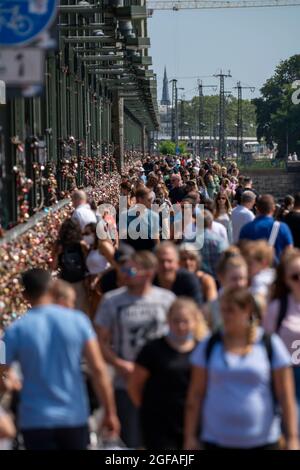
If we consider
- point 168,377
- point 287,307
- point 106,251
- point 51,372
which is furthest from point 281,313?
point 106,251

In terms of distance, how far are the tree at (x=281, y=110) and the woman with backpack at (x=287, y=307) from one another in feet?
459

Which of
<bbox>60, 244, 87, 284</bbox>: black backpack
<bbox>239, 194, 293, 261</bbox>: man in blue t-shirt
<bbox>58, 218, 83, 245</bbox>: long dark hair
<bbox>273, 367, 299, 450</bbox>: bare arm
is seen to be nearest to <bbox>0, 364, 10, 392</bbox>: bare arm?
<bbox>60, 244, 87, 284</bbox>: black backpack

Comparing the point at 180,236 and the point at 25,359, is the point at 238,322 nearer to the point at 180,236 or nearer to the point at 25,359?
the point at 25,359

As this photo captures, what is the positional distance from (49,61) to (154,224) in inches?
370

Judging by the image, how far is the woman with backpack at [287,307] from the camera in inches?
341

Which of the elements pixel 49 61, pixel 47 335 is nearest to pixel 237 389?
pixel 47 335

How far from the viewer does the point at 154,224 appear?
1413 centimetres

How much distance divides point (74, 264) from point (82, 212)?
209 centimetres

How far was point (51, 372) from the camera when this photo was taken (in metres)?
7.30

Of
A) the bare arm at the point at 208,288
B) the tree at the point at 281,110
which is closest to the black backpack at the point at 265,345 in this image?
the bare arm at the point at 208,288

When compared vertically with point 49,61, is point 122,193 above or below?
below

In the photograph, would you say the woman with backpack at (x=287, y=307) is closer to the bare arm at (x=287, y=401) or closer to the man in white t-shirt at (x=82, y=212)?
the bare arm at (x=287, y=401)

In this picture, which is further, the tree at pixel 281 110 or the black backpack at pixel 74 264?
the tree at pixel 281 110
